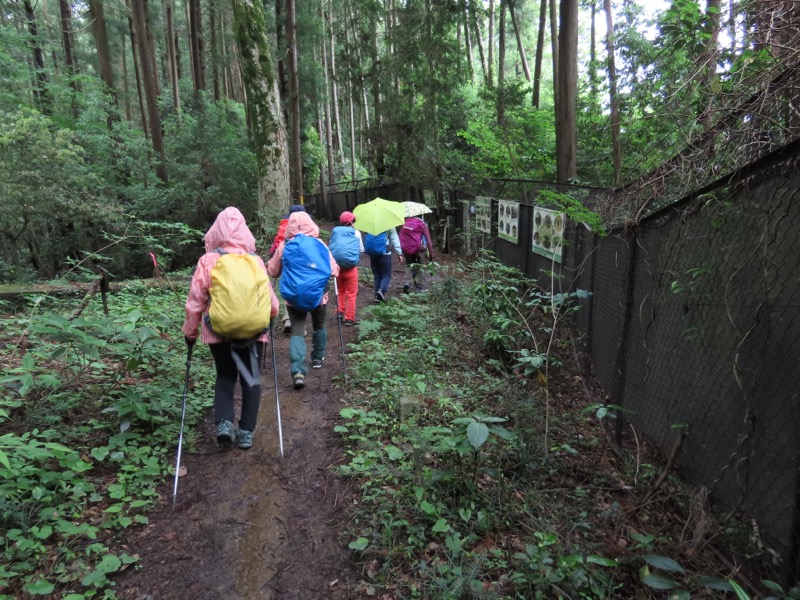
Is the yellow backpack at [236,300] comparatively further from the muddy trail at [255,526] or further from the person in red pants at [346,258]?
the person in red pants at [346,258]

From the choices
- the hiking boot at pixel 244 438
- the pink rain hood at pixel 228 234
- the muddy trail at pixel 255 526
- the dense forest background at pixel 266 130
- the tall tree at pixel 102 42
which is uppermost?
the tall tree at pixel 102 42

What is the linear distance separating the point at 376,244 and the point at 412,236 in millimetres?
1710

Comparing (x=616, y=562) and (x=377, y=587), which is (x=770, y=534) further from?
(x=377, y=587)

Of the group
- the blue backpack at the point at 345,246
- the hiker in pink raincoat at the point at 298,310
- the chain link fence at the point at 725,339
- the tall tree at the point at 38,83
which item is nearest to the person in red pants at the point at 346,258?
the blue backpack at the point at 345,246

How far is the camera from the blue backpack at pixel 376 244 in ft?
26.0

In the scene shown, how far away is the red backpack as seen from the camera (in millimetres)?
9500

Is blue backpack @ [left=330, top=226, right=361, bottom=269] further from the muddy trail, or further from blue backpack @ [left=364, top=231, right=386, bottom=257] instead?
the muddy trail

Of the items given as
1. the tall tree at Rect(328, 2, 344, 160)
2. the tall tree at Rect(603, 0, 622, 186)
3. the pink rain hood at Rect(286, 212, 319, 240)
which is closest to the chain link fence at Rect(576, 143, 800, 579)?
the pink rain hood at Rect(286, 212, 319, 240)

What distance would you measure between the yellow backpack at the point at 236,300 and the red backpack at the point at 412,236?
6.02 metres

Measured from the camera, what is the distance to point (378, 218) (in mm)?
7629

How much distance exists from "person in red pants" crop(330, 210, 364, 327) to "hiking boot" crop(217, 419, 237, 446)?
8.43ft

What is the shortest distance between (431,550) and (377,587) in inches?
15.8

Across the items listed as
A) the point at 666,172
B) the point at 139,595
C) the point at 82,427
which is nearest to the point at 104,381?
the point at 82,427

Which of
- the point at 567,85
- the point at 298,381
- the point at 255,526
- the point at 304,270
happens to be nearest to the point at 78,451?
the point at 255,526
